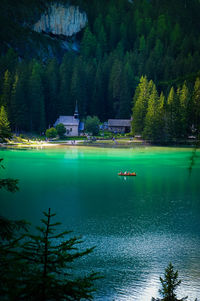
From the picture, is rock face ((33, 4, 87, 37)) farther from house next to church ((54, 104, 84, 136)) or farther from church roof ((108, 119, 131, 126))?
church roof ((108, 119, 131, 126))

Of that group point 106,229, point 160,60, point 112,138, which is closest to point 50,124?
→ point 112,138

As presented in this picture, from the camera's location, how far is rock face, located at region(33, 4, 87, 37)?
133 m

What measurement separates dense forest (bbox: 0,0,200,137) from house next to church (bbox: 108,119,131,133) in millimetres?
5054

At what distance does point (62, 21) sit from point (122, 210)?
393ft

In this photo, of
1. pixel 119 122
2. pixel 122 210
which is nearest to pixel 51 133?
pixel 119 122

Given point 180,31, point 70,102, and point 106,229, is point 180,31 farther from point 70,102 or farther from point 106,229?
point 106,229

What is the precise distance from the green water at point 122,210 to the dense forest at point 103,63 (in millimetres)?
17583

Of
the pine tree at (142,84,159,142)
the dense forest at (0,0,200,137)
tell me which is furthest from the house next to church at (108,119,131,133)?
the pine tree at (142,84,159,142)

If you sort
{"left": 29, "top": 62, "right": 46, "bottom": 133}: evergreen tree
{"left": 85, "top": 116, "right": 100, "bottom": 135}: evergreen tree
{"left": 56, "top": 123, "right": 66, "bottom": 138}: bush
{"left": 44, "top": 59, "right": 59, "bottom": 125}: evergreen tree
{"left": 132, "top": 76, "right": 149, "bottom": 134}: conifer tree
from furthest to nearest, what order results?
{"left": 44, "top": 59, "right": 59, "bottom": 125}: evergreen tree → {"left": 29, "top": 62, "right": 46, "bottom": 133}: evergreen tree → {"left": 85, "top": 116, "right": 100, "bottom": 135}: evergreen tree → {"left": 56, "top": 123, "right": 66, "bottom": 138}: bush → {"left": 132, "top": 76, "right": 149, "bottom": 134}: conifer tree

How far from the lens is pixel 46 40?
427 ft

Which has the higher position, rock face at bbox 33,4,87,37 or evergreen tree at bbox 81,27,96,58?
rock face at bbox 33,4,87,37

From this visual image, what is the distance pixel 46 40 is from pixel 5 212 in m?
110

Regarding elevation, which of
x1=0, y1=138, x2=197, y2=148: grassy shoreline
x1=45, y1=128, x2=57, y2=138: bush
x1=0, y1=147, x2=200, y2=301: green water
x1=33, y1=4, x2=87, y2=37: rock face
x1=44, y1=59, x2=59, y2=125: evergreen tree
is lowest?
x1=0, y1=147, x2=200, y2=301: green water

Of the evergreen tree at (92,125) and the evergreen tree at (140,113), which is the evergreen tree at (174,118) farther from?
the evergreen tree at (92,125)
